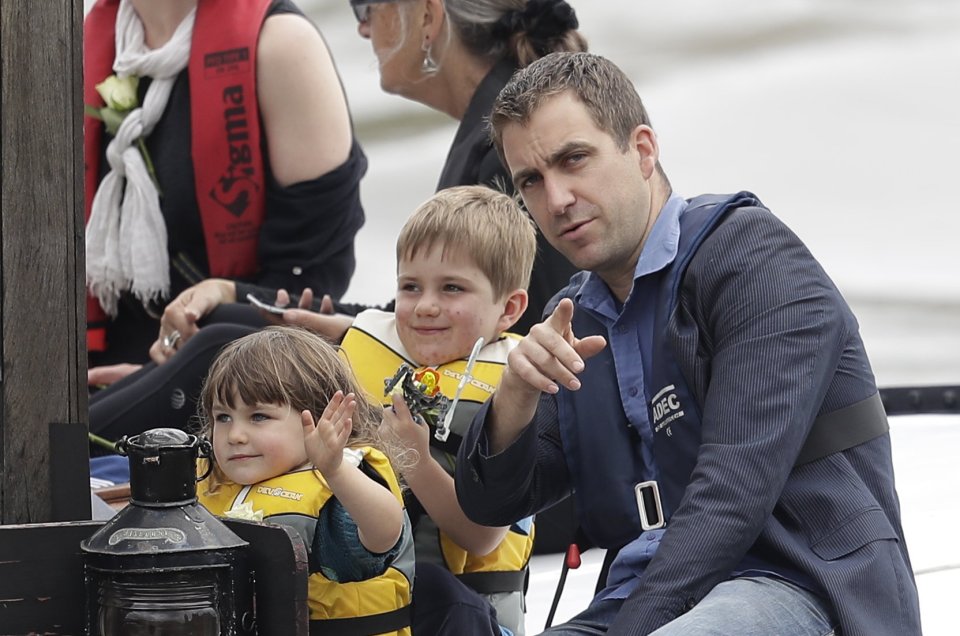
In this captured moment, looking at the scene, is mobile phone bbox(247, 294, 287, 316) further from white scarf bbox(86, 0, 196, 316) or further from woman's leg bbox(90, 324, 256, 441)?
white scarf bbox(86, 0, 196, 316)

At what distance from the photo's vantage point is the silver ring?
3402 mm

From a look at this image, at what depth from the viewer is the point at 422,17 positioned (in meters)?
3.54

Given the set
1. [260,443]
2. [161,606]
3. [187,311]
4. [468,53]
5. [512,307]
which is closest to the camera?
[161,606]

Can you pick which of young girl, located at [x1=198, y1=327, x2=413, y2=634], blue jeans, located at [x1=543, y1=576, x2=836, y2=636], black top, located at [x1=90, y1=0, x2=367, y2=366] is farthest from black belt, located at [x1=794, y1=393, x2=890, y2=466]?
black top, located at [x1=90, y1=0, x2=367, y2=366]

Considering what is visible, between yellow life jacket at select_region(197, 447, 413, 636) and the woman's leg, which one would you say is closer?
yellow life jacket at select_region(197, 447, 413, 636)

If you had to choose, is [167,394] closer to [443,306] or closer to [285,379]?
[443,306]

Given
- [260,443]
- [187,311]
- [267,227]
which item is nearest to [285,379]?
[260,443]

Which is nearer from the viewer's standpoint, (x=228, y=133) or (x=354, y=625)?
(x=354, y=625)

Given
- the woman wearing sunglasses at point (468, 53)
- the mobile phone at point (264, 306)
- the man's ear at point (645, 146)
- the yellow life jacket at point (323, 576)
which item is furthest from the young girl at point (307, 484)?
the woman wearing sunglasses at point (468, 53)

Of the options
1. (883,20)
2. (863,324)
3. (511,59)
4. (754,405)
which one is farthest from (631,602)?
(883,20)

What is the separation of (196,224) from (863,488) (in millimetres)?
2096

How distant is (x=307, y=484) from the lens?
228 centimetres

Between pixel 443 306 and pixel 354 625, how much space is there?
59cm

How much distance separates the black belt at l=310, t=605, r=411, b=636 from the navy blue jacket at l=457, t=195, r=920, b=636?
0.98ft
